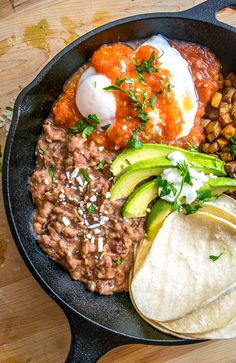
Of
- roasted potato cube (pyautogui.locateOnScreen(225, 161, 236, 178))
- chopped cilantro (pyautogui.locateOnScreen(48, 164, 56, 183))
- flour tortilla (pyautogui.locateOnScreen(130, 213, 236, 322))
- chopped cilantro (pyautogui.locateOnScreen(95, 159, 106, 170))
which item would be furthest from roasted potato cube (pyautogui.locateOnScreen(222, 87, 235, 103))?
chopped cilantro (pyautogui.locateOnScreen(48, 164, 56, 183))

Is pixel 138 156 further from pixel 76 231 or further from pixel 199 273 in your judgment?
pixel 199 273

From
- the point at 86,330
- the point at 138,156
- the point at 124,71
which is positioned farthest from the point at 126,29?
the point at 86,330

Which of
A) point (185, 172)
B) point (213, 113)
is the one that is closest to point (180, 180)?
point (185, 172)

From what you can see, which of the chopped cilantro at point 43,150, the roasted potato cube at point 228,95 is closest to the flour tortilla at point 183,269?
the roasted potato cube at point 228,95

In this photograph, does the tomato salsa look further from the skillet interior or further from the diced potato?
the diced potato

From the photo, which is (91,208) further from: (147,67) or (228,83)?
(228,83)

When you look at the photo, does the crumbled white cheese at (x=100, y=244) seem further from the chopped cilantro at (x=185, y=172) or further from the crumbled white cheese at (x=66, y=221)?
the chopped cilantro at (x=185, y=172)
